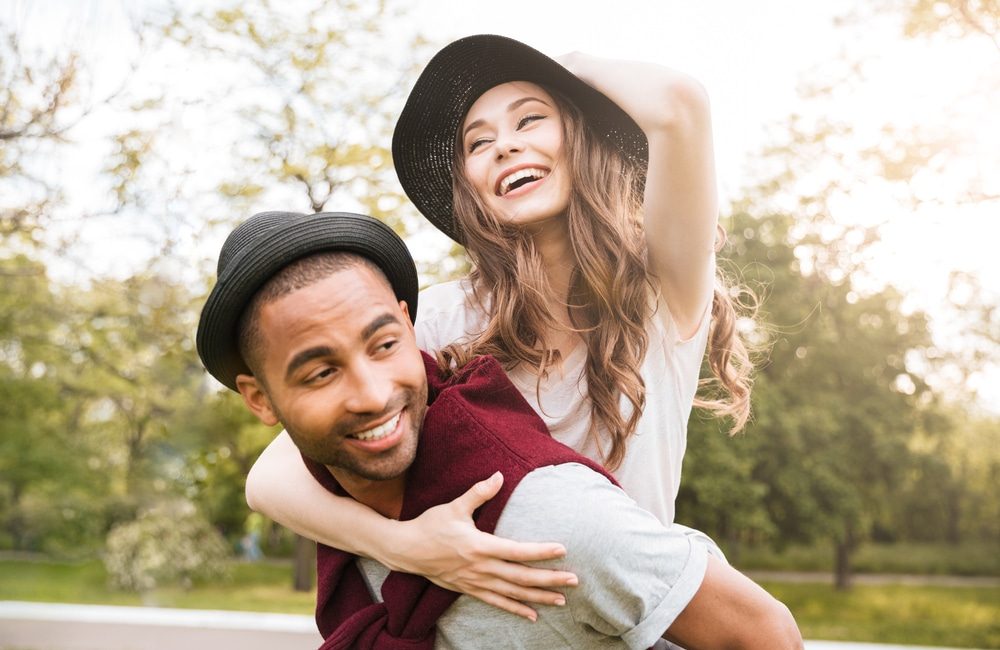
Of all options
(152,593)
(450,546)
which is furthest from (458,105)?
(152,593)

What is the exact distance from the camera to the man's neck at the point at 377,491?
1640mm

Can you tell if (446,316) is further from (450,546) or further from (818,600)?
(818,600)

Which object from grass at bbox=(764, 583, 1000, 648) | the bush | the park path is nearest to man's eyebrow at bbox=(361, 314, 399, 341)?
the park path

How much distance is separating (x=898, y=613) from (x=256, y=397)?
21.1 meters

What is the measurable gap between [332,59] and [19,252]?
7.58 metres

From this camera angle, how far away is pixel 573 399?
207 cm

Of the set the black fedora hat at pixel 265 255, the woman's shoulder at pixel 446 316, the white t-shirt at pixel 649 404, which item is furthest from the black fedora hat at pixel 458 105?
the black fedora hat at pixel 265 255

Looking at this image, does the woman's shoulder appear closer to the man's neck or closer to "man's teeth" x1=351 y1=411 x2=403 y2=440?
the man's neck

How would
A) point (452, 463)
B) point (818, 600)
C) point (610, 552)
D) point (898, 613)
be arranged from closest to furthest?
point (610, 552) → point (452, 463) → point (818, 600) → point (898, 613)

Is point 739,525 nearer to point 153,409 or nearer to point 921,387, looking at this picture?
point 921,387

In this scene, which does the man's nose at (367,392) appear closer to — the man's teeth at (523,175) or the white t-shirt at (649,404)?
the white t-shirt at (649,404)

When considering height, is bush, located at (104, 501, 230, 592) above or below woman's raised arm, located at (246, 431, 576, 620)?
below

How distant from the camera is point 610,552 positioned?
1361 millimetres

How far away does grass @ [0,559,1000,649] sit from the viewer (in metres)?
18.0
